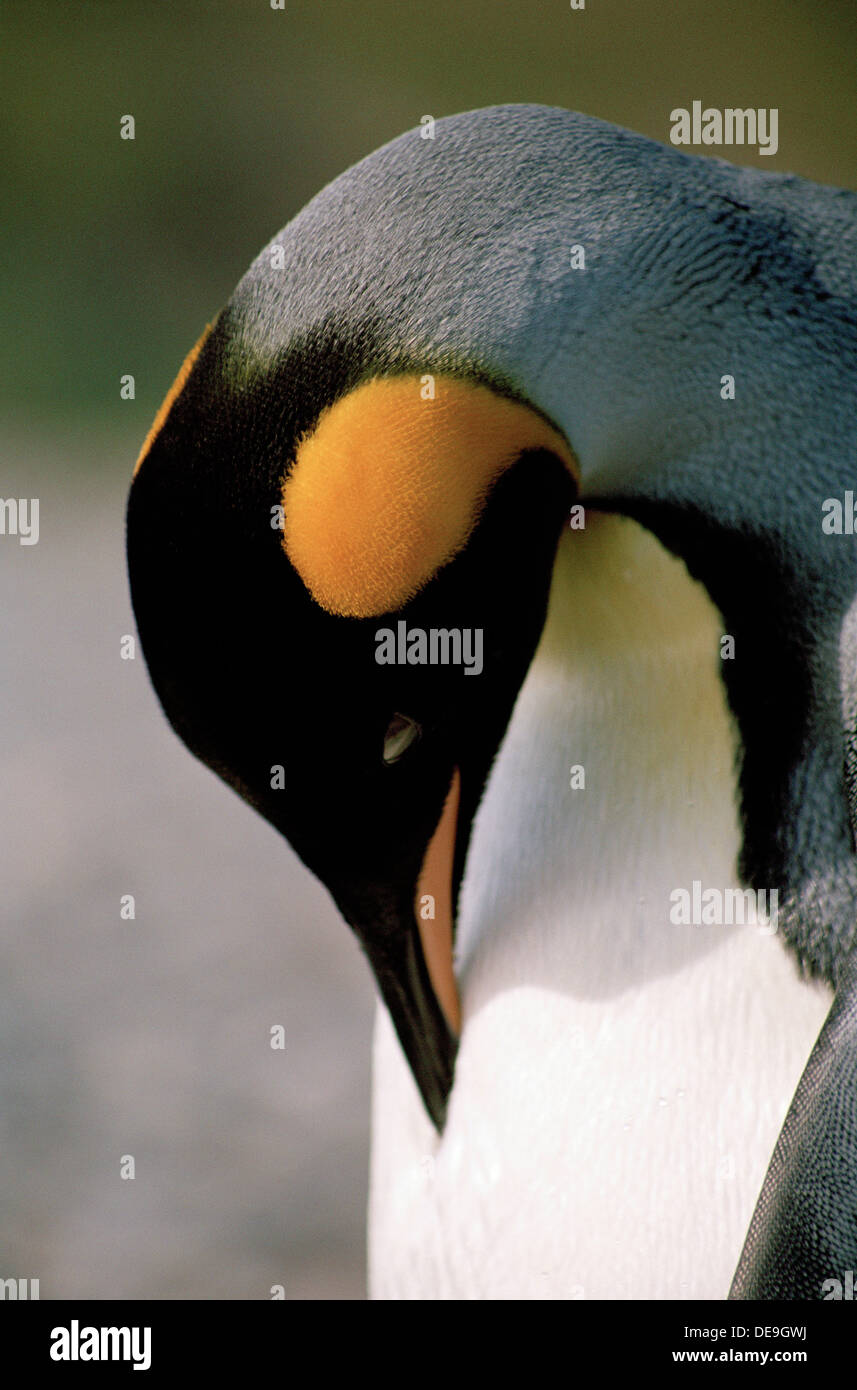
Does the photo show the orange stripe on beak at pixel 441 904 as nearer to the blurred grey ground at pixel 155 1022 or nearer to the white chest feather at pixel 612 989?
the white chest feather at pixel 612 989

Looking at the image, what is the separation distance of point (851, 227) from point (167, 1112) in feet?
4.95

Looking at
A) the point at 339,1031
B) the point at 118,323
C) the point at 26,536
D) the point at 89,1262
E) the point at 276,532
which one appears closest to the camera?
the point at 276,532

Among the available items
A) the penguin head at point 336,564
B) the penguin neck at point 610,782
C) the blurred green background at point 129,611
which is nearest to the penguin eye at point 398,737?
the penguin head at point 336,564

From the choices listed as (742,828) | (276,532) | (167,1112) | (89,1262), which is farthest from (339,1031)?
(276,532)

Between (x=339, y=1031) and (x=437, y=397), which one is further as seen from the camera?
(x=339, y=1031)

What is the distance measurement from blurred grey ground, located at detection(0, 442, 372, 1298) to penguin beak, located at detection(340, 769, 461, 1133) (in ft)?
2.71

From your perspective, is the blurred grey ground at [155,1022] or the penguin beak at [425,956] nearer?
the penguin beak at [425,956]

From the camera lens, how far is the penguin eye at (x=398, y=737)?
76 cm

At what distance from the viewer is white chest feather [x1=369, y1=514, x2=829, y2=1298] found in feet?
2.62

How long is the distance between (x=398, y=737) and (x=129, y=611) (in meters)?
2.33

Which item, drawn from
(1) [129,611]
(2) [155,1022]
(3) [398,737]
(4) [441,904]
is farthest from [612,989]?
(1) [129,611]

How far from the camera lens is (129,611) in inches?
118
